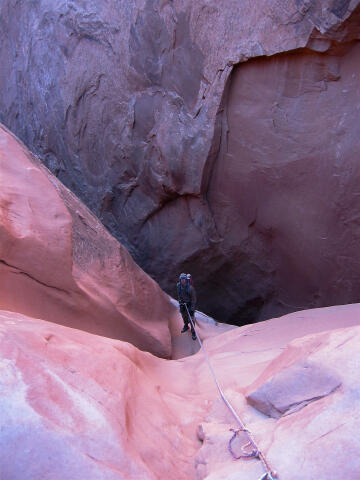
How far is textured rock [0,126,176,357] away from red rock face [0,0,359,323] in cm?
164

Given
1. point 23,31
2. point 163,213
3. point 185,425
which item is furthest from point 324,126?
point 23,31

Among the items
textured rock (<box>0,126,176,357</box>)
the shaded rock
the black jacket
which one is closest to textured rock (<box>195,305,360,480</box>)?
the shaded rock

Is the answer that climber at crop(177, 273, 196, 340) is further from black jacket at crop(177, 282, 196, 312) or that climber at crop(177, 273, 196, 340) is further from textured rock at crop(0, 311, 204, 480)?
textured rock at crop(0, 311, 204, 480)

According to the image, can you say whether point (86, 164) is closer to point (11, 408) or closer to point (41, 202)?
point (41, 202)

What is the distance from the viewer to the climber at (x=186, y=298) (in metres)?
4.57

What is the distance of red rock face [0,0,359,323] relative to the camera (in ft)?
14.7

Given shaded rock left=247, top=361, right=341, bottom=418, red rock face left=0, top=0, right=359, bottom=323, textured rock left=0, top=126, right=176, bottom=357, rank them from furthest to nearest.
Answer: red rock face left=0, top=0, right=359, bottom=323
textured rock left=0, top=126, right=176, bottom=357
shaded rock left=247, top=361, right=341, bottom=418

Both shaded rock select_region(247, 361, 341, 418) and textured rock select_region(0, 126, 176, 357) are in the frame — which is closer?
shaded rock select_region(247, 361, 341, 418)

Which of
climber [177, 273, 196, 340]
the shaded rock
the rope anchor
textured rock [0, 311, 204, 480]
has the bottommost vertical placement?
climber [177, 273, 196, 340]

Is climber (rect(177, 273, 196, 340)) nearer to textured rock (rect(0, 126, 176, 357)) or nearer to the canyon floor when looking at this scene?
textured rock (rect(0, 126, 176, 357))

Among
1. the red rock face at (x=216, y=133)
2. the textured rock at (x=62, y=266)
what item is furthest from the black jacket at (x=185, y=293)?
the red rock face at (x=216, y=133)

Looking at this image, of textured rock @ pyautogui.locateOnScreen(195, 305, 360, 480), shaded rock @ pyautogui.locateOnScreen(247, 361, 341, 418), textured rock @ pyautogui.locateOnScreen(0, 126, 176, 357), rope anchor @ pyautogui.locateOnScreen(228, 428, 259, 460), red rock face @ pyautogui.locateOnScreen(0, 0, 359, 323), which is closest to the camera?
textured rock @ pyautogui.locateOnScreen(195, 305, 360, 480)

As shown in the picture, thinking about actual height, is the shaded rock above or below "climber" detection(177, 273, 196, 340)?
above

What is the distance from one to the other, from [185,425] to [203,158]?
3617 millimetres
